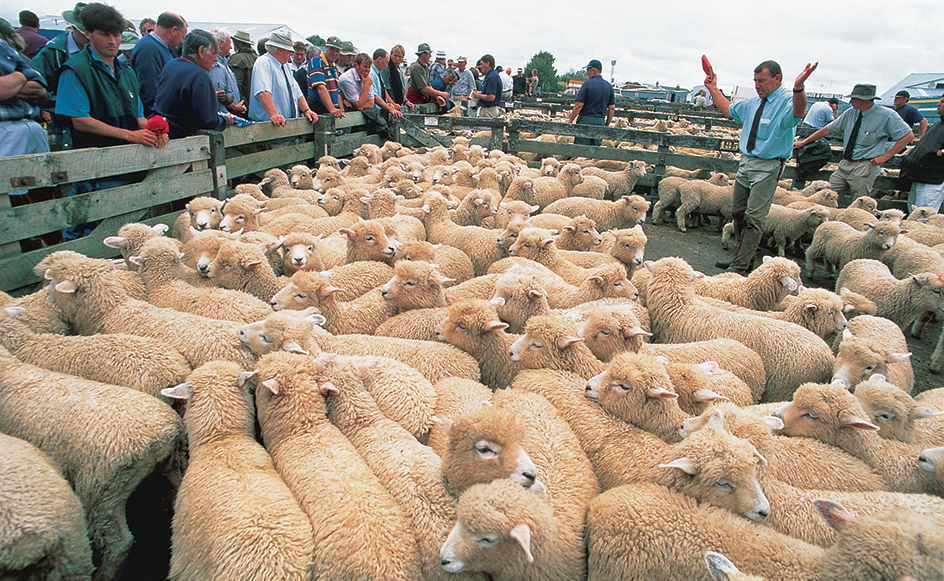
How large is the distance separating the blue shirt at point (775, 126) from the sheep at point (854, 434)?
14.6ft

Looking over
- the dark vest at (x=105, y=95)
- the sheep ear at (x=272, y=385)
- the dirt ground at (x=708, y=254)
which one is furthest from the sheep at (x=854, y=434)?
the dark vest at (x=105, y=95)

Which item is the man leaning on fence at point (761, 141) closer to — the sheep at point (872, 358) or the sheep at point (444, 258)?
the sheep at point (872, 358)

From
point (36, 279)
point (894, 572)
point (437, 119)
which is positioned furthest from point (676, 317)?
point (437, 119)

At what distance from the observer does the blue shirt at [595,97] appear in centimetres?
1126

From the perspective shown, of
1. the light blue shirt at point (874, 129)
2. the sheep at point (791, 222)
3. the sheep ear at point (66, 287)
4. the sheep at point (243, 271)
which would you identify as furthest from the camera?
the light blue shirt at point (874, 129)

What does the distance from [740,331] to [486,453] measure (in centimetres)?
287

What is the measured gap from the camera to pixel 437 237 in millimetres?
6215

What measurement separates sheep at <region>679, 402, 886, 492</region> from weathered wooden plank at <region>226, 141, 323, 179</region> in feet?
21.1

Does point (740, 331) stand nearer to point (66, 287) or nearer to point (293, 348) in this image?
point (293, 348)

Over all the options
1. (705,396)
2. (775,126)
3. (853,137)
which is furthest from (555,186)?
(705,396)

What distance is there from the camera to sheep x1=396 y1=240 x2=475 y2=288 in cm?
501

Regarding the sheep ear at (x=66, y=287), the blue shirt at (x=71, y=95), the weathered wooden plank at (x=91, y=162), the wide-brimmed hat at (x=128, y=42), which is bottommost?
the sheep ear at (x=66, y=287)

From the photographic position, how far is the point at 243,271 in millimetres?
4176

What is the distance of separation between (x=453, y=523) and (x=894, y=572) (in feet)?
5.46
